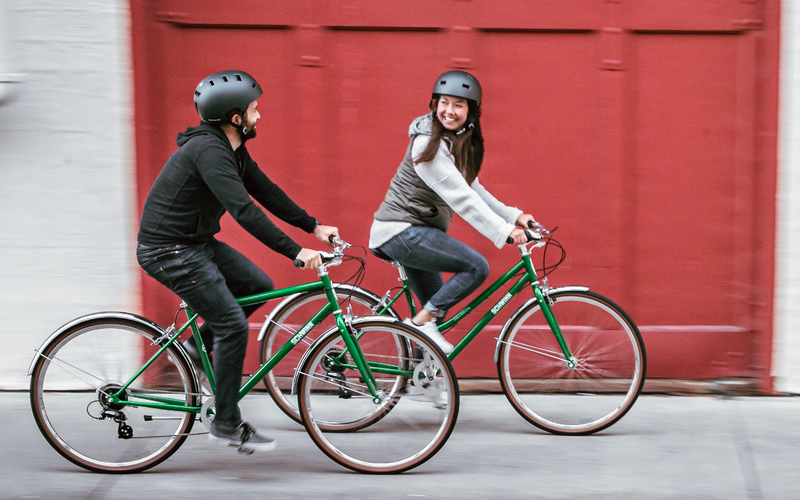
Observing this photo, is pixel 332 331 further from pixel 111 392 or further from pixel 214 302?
pixel 111 392

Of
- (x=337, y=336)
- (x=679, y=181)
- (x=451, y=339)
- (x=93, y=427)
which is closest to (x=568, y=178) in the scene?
(x=679, y=181)

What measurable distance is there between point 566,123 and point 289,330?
2.14 metres

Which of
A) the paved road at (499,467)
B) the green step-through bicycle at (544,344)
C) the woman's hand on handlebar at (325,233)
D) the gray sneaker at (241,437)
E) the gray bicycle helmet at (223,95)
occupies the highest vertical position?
the gray bicycle helmet at (223,95)

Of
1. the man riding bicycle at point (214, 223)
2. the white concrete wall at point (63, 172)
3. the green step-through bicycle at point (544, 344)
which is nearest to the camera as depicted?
the man riding bicycle at point (214, 223)

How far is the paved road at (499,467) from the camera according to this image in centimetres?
394

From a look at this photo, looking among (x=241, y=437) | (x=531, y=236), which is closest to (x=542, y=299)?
(x=531, y=236)

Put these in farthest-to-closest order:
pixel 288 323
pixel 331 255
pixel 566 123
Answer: pixel 566 123 → pixel 288 323 → pixel 331 255

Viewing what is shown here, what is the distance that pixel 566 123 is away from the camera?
17.2ft

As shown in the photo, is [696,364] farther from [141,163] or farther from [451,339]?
[141,163]

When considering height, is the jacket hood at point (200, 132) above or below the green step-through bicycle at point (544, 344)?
above

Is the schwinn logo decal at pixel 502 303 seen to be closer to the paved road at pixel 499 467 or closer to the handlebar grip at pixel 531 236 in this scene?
the handlebar grip at pixel 531 236

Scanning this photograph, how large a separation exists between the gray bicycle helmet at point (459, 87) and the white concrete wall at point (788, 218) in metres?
2.04

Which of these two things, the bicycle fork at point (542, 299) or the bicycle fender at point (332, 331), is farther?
the bicycle fork at point (542, 299)

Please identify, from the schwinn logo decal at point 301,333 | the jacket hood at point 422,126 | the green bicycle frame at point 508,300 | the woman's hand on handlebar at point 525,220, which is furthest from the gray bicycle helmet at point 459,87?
the schwinn logo decal at point 301,333
